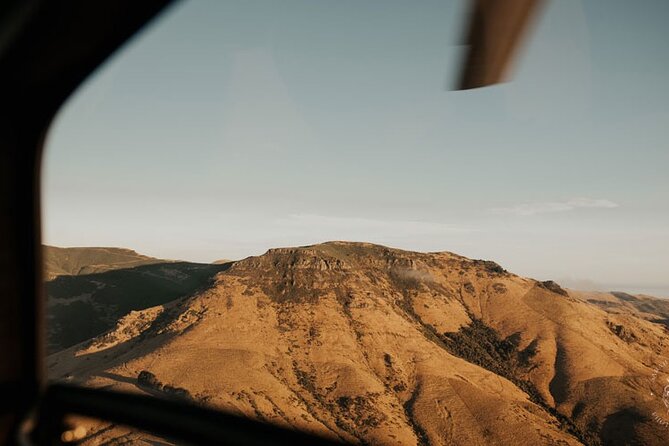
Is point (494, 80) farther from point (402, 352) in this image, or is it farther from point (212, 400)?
point (402, 352)

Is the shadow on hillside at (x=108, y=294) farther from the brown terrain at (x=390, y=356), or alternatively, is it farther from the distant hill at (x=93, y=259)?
the brown terrain at (x=390, y=356)

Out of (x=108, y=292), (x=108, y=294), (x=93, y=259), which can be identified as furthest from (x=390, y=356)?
(x=93, y=259)

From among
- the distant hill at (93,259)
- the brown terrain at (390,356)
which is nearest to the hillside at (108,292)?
the distant hill at (93,259)

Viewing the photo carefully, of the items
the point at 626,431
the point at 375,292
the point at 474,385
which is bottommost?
the point at 626,431

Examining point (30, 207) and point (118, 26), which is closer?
point (118, 26)

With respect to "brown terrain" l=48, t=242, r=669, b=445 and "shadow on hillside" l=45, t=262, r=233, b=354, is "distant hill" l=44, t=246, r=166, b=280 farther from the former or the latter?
"brown terrain" l=48, t=242, r=669, b=445

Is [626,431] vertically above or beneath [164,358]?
beneath

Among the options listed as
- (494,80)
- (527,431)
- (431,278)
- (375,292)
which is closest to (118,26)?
(494,80)
